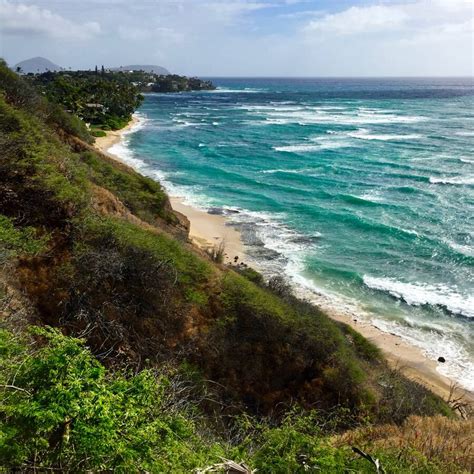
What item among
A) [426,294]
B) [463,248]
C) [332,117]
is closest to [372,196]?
[463,248]

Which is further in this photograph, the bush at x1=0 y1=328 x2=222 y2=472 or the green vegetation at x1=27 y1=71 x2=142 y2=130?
the green vegetation at x1=27 y1=71 x2=142 y2=130

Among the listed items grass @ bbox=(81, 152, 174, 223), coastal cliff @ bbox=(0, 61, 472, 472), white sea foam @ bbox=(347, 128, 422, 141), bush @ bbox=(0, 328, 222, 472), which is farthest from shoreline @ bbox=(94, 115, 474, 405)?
white sea foam @ bbox=(347, 128, 422, 141)

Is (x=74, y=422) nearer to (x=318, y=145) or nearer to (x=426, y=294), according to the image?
(x=426, y=294)

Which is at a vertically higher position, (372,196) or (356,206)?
(372,196)

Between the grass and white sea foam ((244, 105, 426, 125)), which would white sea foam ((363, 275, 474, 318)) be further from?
white sea foam ((244, 105, 426, 125))

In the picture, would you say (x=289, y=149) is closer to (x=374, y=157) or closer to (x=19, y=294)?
(x=374, y=157)

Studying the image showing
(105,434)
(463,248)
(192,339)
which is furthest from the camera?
(463,248)

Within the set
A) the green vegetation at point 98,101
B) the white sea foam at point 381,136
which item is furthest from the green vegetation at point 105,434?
the green vegetation at point 98,101
